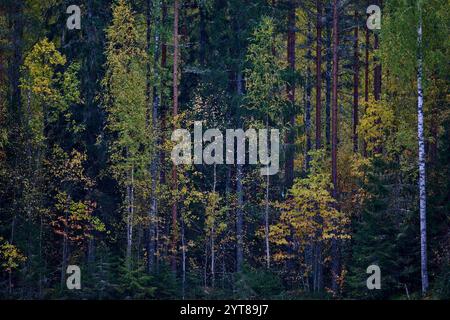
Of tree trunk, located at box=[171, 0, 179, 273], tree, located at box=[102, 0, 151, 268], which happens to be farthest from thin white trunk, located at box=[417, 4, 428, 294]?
tree, located at box=[102, 0, 151, 268]

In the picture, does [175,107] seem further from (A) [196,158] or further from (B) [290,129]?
(B) [290,129]

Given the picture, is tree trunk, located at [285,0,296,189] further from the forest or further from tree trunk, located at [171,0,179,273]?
tree trunk, located at [171,0,179,273]

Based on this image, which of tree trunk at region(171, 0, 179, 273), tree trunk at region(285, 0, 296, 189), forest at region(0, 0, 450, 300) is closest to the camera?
forest at region(0, 0, 450, 300)

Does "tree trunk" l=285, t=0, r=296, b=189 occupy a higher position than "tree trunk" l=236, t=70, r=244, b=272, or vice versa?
"tree trunk" l=285, t=0, r=296, b=189

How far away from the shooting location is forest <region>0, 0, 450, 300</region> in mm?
35375

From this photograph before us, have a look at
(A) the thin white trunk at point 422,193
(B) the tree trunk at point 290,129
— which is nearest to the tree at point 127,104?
(B) the tree trunk at point 290,129

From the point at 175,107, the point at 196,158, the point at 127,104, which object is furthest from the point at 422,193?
the point at 127,104

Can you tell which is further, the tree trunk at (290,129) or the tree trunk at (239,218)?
the tree trunk at (290,129)

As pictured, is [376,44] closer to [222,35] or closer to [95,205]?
[222,35]

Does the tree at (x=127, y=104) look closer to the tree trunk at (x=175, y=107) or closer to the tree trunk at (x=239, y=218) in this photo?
the tree trunk at (x=175, y=107)

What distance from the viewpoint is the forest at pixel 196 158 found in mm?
35375

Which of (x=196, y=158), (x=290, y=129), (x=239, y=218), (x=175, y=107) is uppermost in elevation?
(x=175, y=107)

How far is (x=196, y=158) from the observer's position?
40.3m
